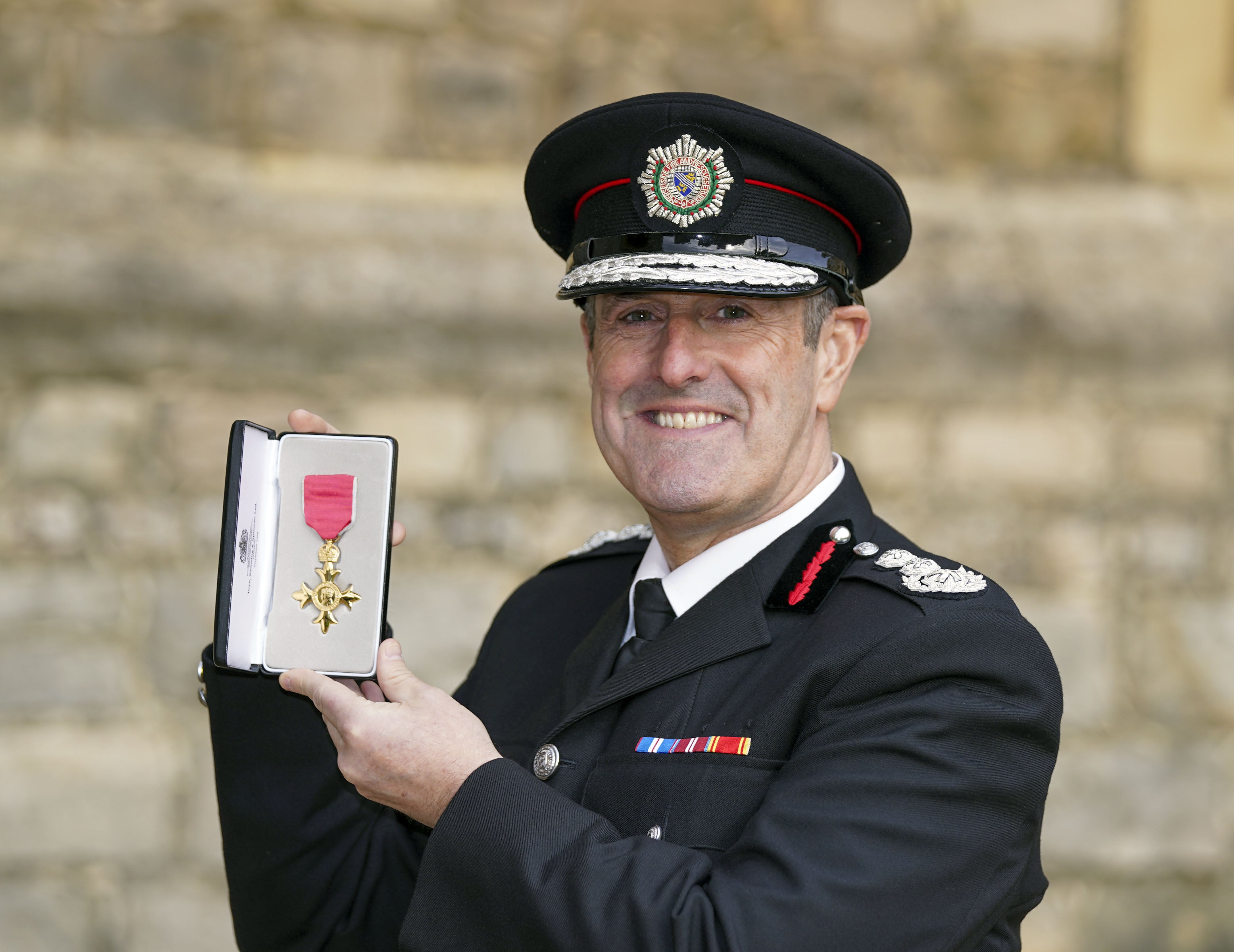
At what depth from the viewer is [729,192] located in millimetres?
1927

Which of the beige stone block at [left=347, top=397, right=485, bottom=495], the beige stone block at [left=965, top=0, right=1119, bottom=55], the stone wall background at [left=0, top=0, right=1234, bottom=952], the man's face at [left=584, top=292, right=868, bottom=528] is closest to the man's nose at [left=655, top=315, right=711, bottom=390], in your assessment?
the man's face at [left=584, top=292, right=868, bottom=528]

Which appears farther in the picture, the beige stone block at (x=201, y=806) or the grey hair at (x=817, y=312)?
the beige stone block at (x=201, y=806)

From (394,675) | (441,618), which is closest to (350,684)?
(394,675)

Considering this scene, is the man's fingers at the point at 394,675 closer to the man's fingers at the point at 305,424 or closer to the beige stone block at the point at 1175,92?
the man's fingers at the point at 305,424

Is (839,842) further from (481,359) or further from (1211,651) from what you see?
(1211,651)

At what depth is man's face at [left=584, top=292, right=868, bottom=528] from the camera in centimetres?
198

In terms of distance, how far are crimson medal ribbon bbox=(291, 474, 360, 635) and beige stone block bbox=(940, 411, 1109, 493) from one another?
7.68ft

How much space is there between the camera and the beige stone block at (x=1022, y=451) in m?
3.87

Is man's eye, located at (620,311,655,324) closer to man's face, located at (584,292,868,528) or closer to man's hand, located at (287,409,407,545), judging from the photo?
man's face, located at (584,292,868,528)

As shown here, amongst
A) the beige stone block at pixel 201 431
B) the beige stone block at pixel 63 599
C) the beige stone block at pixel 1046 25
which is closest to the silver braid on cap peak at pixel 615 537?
the beige stone block at pixel 201 431

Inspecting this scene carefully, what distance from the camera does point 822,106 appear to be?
3.85 meters

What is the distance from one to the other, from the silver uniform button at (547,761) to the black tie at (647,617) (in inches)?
6.4

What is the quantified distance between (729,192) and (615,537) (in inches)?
32.7

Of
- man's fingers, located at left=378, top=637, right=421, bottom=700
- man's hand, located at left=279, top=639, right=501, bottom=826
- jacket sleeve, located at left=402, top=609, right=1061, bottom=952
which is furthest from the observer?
man's fingers, located at left=378, top=637, right=421, bottom=700
